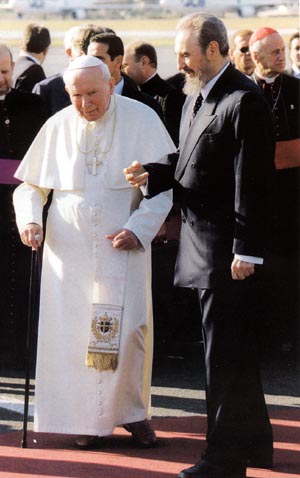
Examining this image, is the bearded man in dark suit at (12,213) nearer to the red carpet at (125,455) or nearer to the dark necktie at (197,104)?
the red carpet at (125,455)

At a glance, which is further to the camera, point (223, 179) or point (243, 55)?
point (243, 55)

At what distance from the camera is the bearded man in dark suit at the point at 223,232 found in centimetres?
507

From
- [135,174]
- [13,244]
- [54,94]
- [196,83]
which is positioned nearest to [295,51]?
[54,94]

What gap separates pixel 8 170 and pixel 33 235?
1717 millimetres

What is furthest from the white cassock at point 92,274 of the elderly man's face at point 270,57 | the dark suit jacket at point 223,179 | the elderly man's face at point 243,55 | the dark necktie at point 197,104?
the elderly man's face at point 243,55

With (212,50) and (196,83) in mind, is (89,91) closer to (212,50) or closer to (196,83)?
(196,83)

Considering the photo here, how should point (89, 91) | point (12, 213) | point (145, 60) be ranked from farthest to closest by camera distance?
1. point (145, 60)
2. point (12, 213)
3. point (89, 91)

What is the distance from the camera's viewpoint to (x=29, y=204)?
5945 millimetres

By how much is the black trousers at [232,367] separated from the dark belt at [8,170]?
246cm

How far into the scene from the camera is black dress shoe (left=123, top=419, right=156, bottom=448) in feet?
19.4

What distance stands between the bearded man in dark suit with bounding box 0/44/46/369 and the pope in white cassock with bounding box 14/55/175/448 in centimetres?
147

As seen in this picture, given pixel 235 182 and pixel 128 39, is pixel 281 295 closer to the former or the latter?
pixel 235 182

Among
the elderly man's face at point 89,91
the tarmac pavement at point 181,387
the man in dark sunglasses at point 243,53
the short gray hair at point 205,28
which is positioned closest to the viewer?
the short gray hair at point 205,28

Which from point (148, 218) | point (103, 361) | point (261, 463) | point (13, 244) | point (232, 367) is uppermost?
point (148, 218)
